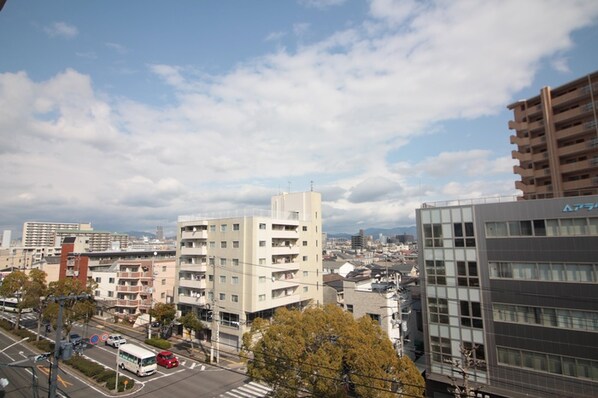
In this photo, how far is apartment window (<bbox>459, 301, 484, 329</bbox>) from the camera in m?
25.9

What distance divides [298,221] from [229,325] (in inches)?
695

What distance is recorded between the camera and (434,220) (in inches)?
1144

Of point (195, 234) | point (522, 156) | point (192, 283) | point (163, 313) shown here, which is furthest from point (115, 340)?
point (522, 156)

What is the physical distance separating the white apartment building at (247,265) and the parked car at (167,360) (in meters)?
5.85

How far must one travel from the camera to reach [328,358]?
68.4 feet

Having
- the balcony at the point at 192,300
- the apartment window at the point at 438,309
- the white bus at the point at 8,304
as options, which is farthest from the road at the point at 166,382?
the white bus at the point at 8,304

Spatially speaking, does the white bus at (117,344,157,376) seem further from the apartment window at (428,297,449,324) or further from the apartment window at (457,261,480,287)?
the apartment window at (457,261,480,287)

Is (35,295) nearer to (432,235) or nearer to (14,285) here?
(14,285)

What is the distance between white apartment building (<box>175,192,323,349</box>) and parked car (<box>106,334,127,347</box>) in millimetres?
8206

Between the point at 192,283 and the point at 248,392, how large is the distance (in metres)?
20.3

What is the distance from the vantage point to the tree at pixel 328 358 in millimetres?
19969

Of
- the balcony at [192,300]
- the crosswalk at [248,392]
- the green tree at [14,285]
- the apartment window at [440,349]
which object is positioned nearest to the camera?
the apartment window at [440,349]

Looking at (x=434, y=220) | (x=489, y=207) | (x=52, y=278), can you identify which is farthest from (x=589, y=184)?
(x=52, y=278)

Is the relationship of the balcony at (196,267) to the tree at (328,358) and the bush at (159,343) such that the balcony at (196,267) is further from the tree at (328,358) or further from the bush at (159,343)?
the tree at (328,358)
